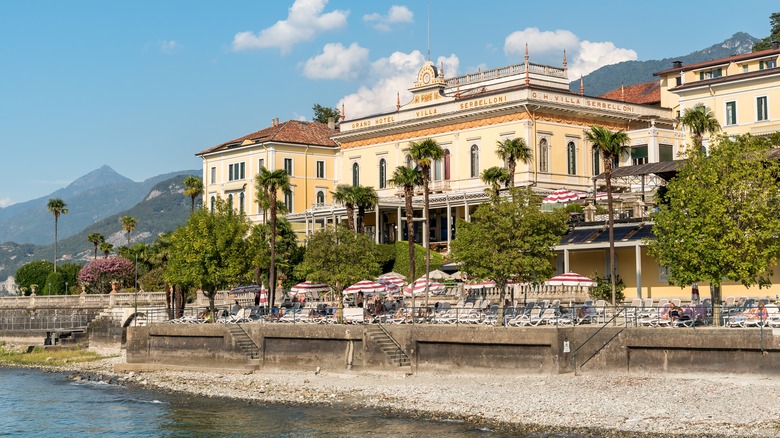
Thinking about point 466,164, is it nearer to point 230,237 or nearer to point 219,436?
point 230,237

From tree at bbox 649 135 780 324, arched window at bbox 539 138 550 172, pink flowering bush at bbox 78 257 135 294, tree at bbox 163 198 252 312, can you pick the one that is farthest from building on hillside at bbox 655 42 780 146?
pink flowering bush at bbox 78 257 135 294

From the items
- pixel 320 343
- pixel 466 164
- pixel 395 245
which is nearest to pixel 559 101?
pixel 466 164

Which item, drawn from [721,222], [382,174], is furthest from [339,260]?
[382,174]

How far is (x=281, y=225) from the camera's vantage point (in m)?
74.2

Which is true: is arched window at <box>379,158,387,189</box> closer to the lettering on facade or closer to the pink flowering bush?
the lettering on facade

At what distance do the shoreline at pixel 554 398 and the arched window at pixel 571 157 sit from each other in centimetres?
3144

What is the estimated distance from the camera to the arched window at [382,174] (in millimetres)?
81062

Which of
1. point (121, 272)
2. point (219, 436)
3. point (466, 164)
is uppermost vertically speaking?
point (466, 164)

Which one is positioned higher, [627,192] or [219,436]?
[627,192]

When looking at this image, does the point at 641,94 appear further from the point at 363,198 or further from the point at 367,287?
the point at 367,287

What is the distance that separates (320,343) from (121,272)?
50.7 m

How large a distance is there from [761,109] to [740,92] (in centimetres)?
180

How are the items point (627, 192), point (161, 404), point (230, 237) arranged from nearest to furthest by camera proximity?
1. point (161, 404)
2. point (230, 237)
3. point (627, 192)

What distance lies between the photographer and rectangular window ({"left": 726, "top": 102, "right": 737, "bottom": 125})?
6781cm
